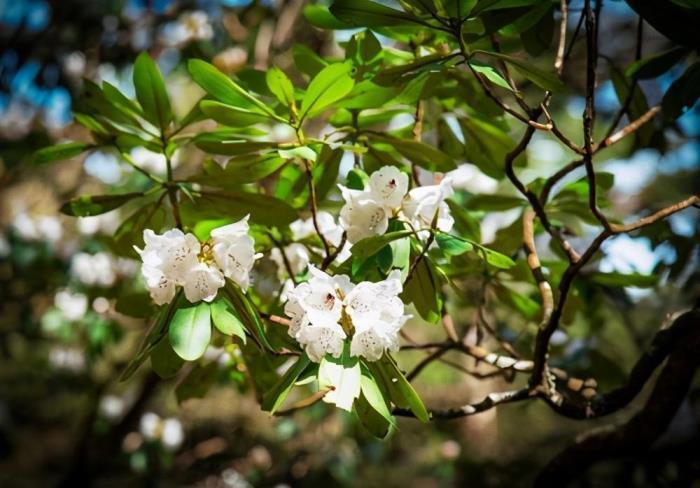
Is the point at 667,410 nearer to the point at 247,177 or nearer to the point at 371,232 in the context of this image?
the point at 371,232

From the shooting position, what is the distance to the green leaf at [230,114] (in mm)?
708

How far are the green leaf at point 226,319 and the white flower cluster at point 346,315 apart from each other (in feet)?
0.19

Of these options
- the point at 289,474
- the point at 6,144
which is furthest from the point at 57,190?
the point at 289,474

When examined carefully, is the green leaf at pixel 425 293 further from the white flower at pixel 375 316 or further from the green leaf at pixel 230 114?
the green leaf at pixel 230 114

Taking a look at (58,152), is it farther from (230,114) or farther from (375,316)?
(375,316)

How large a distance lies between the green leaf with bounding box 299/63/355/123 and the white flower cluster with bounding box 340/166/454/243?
99mm

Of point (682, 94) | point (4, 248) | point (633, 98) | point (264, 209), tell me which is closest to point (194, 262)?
point (264, 209)

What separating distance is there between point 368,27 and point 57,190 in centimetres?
309

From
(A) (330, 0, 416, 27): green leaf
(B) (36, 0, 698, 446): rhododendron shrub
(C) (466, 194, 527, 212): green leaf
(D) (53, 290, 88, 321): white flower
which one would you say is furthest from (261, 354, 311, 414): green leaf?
(D) (53, 290, 88, 321): white flower

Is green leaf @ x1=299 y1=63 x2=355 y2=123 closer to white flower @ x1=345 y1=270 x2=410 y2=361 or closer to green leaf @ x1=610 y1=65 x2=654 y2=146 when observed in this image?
white flower @ x1=345 y1=270 x2=410 y2=361

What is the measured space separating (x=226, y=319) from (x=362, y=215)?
20 cm

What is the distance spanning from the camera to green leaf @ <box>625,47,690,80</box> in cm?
86

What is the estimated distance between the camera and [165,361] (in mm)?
692

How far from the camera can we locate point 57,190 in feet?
11.1
